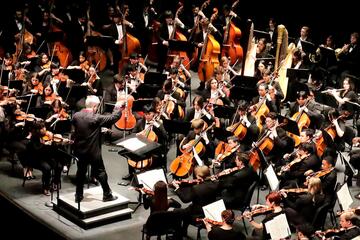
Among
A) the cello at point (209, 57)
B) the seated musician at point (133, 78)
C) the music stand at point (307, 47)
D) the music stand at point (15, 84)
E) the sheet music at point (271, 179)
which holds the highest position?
the music stand at point (307, 47)

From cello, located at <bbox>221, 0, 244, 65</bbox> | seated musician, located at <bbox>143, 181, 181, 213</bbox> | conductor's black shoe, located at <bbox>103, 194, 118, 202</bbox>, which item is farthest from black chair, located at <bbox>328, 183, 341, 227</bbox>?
cello, located at <bbox>221, 0, 244, 65</bbox>

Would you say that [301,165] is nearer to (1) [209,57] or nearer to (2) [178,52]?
(1) [209,57]

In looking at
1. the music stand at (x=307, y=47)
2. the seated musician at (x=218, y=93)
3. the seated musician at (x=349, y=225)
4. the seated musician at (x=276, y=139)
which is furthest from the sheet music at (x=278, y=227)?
the music stand at (x=307, y=47)

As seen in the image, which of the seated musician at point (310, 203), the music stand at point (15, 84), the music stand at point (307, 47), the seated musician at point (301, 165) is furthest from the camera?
the music stand at point (307, 47)

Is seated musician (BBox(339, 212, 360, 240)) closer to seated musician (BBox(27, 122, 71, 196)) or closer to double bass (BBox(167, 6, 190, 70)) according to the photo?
seated musician (BBox(27, 122, 71, 196))

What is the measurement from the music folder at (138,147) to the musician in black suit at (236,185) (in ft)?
3.88

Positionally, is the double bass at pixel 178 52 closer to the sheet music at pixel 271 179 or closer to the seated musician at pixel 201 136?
the seated musician at pixel 201 136

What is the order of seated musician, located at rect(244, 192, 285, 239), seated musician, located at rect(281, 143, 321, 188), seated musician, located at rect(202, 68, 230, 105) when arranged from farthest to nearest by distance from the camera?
1. seated musician, located at rect(202, 68, 230, 105)
2. seated musician, located at rect(281, 143, 321, 188)
3. seated musician, located at rect(244, 192, 285, 239)

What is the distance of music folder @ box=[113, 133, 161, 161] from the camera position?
1018 centimetres

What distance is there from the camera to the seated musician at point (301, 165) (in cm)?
1038

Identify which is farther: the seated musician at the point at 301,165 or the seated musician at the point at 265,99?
the seated musician at the point at 265,99

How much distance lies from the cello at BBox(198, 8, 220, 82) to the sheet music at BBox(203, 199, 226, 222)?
5984 millimetres

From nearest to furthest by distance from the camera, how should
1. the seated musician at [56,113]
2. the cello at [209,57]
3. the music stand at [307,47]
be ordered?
the seated musician at [56,113] < the music stand at [307,47] < the cello at [209,57]

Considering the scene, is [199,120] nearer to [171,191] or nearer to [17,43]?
[171,191]
